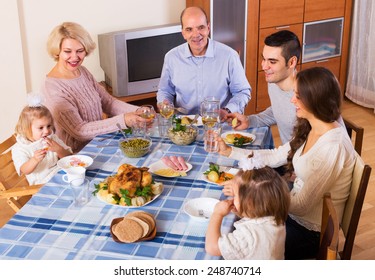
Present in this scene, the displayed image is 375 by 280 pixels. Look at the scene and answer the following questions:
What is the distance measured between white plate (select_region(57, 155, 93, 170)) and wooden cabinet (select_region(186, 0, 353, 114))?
8.25 feet

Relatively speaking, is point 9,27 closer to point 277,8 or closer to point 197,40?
point 197,40

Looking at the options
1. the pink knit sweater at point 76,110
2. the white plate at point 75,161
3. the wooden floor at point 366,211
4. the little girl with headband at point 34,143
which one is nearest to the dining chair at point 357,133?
the wooden floor at point 366,211

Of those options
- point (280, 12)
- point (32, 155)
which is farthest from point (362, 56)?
point (32, 155)

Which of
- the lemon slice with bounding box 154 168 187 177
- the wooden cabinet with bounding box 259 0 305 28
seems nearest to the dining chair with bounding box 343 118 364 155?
the lemon slice with bounding box 154 168 187 177

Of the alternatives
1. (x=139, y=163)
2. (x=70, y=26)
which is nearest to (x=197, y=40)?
(x=70, y=26)

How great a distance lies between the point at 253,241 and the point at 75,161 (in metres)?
1.04

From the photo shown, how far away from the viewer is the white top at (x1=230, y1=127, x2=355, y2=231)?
2283mm

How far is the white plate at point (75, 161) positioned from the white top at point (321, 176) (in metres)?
0.95

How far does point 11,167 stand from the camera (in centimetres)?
304

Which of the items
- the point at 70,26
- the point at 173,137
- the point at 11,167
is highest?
the point at 70,26

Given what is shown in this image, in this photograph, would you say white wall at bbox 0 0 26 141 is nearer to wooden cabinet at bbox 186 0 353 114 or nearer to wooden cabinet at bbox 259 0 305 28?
wooden cabinet at bbox 186 0 353 114

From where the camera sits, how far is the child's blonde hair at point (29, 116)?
2.84 meters
